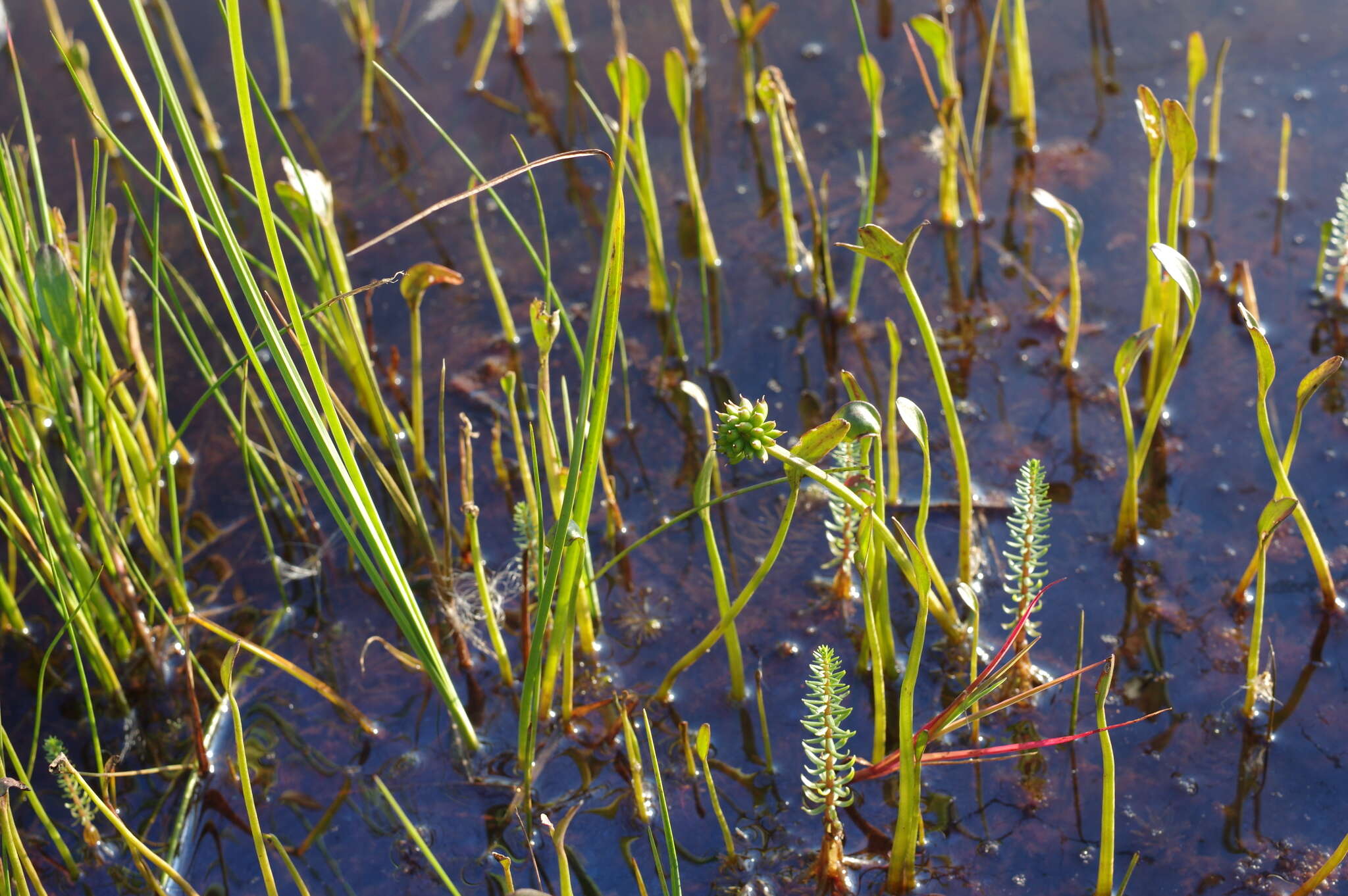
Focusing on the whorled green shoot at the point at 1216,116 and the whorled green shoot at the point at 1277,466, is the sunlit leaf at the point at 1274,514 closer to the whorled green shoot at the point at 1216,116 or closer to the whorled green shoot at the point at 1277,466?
the whorled green shoot at the point at 1277,466

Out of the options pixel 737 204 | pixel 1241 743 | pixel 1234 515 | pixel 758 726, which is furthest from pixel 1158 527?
pixel 737 204

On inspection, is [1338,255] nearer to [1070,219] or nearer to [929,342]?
[1070,219]

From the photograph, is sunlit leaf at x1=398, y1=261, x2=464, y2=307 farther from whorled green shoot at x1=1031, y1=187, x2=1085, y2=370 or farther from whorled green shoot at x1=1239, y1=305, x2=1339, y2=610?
whorled green shoot at x1=1239, y1=305, x2=1339, y2=610

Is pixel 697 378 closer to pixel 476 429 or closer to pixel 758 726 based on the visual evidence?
pixel 476 429

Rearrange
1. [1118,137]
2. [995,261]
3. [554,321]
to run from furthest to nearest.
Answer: [1118,137], [995,261], [554,321]

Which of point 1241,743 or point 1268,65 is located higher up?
point 1268,65

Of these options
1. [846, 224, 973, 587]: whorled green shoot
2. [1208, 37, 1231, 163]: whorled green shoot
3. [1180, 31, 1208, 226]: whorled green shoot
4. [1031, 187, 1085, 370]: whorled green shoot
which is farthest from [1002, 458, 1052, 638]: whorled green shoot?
[1208, 37, 1231, 163]: whorled green shoot
